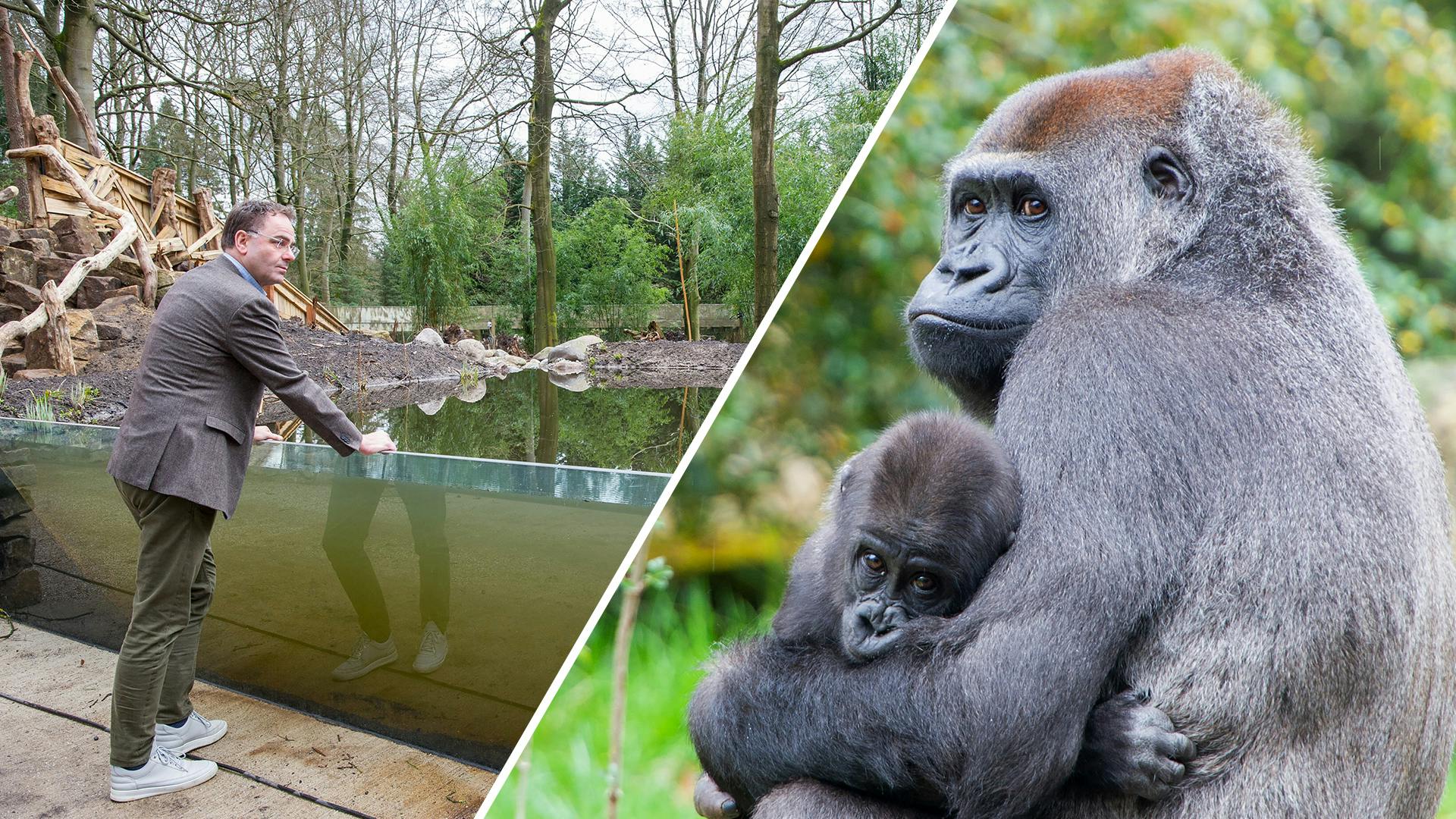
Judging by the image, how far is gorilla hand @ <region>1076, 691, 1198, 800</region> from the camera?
0.91 m

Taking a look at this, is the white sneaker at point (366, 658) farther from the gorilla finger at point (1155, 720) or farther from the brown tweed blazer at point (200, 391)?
the gorilla finger at point (1155, 720)

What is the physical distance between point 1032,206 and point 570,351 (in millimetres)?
15665

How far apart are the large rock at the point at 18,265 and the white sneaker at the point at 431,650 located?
6362 mm

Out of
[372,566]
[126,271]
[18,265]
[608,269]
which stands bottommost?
[372,566]

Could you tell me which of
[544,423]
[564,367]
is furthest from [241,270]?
[564,367]

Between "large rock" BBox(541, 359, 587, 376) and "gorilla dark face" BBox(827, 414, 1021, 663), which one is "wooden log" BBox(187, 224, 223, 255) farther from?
"gorilla dark face" BBox(827, 414, 1021, 663)

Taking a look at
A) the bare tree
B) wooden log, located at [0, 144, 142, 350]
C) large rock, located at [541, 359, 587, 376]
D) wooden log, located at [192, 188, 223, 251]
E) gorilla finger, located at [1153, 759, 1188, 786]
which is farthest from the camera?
large rock, located at [541, 359, 587, 376]

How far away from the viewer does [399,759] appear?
3863mm

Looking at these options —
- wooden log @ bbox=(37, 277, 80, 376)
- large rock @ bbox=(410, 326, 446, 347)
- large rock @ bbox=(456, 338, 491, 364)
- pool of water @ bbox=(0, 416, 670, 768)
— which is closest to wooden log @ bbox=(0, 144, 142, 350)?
wooden log @ bbox=(37, 277, 80, 376)

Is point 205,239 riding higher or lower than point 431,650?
higher

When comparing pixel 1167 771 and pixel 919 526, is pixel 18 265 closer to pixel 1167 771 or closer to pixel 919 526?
pixel 919 526

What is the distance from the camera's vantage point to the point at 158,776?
3.48 m

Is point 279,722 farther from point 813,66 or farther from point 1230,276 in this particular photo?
point 813,66

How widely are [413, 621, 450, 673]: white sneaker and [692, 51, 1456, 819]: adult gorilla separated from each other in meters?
3.07
